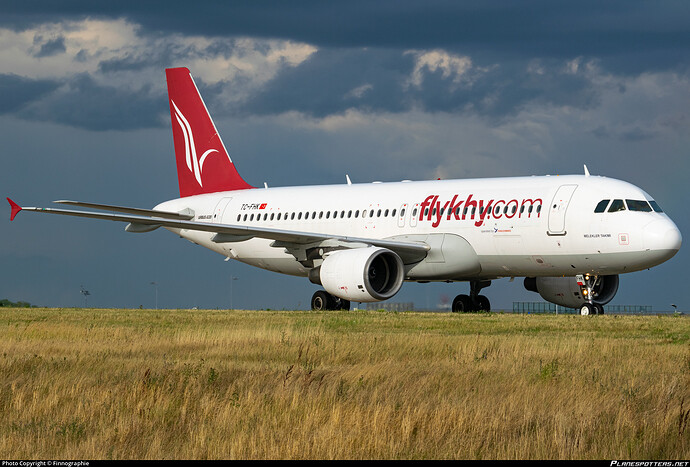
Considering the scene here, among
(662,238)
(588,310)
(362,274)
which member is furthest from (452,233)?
(662,238)

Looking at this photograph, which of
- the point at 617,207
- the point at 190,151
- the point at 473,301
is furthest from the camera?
the point at 190,151

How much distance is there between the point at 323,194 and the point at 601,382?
23.3 metres

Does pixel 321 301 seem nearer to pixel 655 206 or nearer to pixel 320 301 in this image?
pixel 320 301

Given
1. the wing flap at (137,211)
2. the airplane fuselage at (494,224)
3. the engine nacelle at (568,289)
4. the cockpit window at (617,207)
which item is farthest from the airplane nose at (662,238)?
the wing flap at (137,211)

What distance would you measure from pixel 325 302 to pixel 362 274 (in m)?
4.43

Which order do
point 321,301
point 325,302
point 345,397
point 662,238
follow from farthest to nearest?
point 321,301
point 325,302
point 662,238
point 345,397

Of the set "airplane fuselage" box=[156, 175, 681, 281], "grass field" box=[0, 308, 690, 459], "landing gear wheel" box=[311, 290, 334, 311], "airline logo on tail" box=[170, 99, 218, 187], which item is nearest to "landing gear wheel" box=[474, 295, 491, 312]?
"airplane fuselage" box=[156, 175, 681, 281]

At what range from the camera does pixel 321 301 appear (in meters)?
32.0

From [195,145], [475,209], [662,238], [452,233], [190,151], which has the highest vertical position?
[195,145]

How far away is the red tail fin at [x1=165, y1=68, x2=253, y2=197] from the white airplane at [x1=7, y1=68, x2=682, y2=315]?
2.48 m

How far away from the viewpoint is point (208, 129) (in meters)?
39.9

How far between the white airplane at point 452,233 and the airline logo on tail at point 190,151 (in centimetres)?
315

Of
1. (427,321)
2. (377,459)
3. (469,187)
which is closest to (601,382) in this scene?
(377,459)

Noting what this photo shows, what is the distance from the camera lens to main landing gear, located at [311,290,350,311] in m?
31.9
